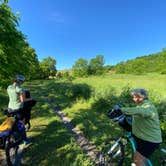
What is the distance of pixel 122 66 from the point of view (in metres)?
104

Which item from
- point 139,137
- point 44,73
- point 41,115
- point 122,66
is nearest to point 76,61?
point 122,66

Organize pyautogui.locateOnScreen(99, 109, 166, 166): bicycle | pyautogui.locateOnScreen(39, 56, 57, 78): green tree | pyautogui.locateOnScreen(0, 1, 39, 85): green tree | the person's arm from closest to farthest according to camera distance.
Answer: the person's arm < pyautogui.locateOnScreen(99, 109, 166, 166): bicycle < pyautogui.locateOnScreen(0, 1, 39, 85): green tree < pyautogui.locateOnScreen(39, 56, 57, 78): green tree

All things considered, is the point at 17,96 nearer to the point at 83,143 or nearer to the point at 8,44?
the point at 83,143

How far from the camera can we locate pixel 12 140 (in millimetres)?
4613

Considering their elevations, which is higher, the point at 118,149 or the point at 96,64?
the point at 96,64

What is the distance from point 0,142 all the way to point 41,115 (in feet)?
18.9

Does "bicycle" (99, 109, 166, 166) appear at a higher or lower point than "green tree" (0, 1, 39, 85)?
lower

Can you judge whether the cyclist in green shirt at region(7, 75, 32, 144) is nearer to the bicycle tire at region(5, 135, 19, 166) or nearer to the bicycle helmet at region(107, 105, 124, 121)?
the bicycle tire at region(5, 135, 19, 166)

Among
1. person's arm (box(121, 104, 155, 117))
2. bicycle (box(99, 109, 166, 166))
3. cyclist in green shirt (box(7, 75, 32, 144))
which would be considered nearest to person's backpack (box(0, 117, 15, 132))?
cyclist in green shirt (box(7, 75, 32, 144))

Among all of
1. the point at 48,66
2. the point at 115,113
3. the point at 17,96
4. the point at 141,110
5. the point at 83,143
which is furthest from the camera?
the point at 48,66

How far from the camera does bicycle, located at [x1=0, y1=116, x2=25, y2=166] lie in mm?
4352

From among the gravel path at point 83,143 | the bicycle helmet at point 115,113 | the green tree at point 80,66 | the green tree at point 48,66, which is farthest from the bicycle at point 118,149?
the green tree at point 80,66

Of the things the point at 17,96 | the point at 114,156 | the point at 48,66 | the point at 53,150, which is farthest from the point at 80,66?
the point at 114,156

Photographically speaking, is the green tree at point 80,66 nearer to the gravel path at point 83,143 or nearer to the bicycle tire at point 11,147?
the gravel path at point 83,143
